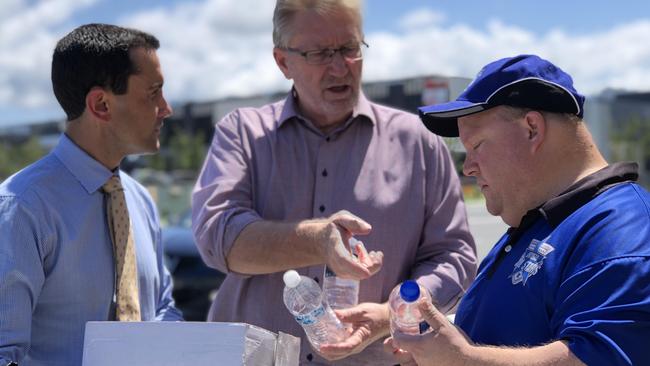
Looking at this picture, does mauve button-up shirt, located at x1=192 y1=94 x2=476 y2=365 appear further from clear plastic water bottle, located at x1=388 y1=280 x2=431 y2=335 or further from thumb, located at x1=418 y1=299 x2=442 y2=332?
thumb, located at x1=418 y1=299 x2=442 y2=332

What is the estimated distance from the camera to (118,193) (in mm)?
2645

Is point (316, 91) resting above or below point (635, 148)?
above

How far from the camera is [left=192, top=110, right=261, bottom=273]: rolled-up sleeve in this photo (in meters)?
2.66

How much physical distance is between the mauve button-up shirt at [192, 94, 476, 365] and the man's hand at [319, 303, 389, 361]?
0.91ft

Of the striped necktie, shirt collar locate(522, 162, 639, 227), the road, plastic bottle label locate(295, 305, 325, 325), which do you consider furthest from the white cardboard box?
the road

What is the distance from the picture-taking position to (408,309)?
1829 millimetres

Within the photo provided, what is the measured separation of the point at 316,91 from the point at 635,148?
34848mm

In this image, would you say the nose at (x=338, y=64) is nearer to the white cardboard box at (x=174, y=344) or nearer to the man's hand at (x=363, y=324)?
the man's hand at (x=363, y=324)

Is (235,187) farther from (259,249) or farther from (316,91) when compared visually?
(316,91)

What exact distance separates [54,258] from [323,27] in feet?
4.10

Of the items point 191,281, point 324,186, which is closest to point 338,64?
point 324,186

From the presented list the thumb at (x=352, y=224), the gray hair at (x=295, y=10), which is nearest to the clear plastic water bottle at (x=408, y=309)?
the thumb at (x=352, y=224)

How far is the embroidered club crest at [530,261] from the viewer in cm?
177

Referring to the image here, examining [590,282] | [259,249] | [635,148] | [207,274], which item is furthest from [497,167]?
[635,148]
